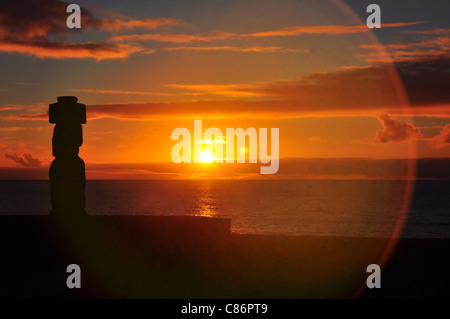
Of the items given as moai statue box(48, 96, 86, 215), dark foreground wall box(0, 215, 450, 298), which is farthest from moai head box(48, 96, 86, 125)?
dark foreground wall box(0, 215, 450, 298)

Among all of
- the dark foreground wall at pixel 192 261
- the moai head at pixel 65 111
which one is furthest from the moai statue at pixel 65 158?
the dark foreground wall at pixel 192 261

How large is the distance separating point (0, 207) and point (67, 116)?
116m

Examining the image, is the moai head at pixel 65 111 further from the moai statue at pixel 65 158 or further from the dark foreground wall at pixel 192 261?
the dark foreground wall at pixel 192 261

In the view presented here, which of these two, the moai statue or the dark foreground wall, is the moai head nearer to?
the moai statue

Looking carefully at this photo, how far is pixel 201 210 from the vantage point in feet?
358

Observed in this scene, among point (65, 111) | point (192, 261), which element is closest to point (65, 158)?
point (65, 111)

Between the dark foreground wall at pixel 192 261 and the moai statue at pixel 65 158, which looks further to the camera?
the moai statue at pixel 65 158

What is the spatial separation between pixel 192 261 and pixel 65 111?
6.09m

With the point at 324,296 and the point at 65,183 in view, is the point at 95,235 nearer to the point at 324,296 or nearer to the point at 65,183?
the point at 65,183

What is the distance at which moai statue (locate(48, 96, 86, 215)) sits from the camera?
689 inches

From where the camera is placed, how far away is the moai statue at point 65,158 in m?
17.5

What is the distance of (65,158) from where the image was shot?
57.7ft
